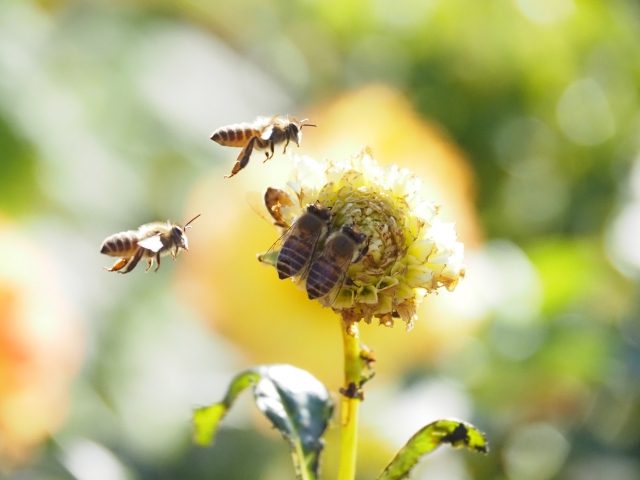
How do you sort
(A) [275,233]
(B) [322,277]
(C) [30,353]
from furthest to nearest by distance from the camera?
(A) [275,233] < (C) [30,353] < (B) [322,277]

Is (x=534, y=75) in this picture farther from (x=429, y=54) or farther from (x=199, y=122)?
(x=199, y=122)

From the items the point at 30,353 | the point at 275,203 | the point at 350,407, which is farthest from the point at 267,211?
the point at 30,353

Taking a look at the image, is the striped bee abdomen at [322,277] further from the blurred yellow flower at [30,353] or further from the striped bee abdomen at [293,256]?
the blurred yellow flower at [30,353]

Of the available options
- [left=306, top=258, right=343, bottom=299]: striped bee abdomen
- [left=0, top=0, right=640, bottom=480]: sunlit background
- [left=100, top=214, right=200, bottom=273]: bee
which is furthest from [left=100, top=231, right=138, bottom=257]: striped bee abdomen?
[left=0, top=0, right=640, bottom=480]: sunlit background

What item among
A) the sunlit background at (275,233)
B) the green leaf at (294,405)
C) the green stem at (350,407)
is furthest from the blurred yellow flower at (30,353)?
the green stem at (350,407)

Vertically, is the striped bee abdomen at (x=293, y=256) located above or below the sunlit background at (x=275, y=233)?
below

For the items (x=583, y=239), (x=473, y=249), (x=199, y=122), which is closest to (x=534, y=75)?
(x=583, y=239)

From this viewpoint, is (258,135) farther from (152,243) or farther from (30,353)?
(30,353)
